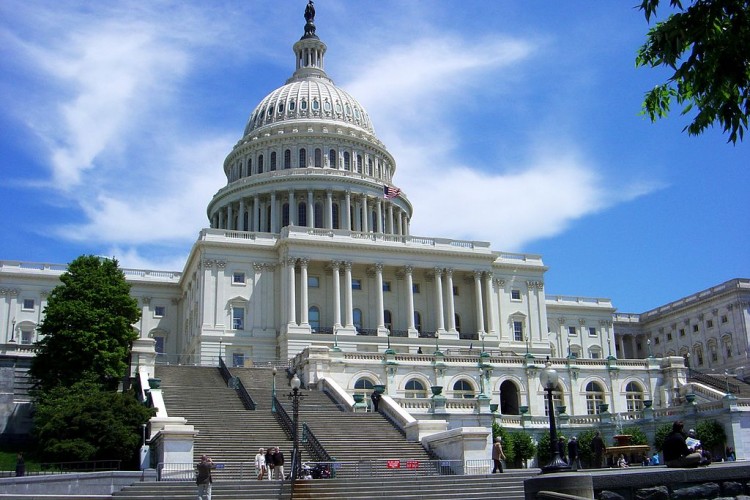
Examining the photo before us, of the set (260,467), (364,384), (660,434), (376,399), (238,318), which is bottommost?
(260,467)

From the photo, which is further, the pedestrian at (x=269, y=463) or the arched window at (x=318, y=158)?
the arched window at (x=318, y=158)

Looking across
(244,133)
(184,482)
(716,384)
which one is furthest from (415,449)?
(244,133)

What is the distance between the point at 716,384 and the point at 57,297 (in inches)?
2189

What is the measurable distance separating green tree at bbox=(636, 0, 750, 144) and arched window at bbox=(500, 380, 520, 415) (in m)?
51.6

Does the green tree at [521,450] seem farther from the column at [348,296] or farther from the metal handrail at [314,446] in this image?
the column at [348,296]

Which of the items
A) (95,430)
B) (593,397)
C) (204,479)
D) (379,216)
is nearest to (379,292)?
(379,216)

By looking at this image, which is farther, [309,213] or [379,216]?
[379,216]

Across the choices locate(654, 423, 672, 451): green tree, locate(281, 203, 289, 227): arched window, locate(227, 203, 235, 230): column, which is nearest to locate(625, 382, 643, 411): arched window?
locate(654, 423, 672, 451): green tree

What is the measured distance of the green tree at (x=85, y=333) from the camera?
56.0 meters

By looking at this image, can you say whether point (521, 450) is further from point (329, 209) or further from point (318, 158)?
point (318, 158)

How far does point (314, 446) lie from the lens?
129ft

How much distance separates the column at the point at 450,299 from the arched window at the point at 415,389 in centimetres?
2666

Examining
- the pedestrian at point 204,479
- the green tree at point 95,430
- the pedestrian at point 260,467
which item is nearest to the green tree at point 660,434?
the pedestrian at point 260,467

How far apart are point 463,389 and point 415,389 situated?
3.95m
